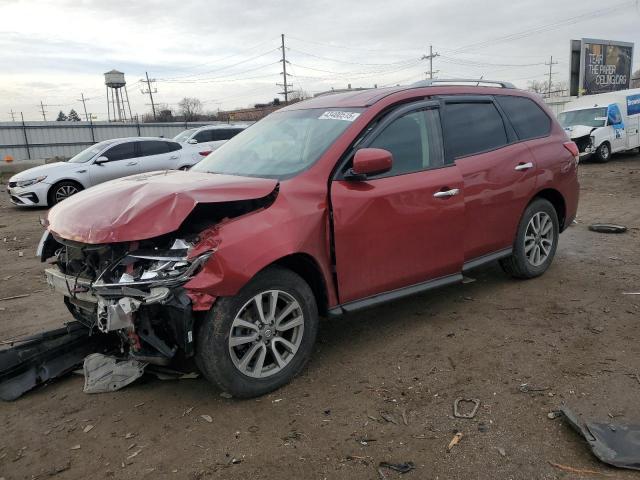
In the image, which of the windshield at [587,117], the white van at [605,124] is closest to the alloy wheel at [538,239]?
the white van at [605,124]

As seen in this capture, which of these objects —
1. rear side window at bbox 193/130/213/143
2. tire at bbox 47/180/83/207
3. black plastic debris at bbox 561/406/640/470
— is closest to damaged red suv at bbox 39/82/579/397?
black plastic debris at bbox 561/406/640/470

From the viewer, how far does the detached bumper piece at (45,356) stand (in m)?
3.46

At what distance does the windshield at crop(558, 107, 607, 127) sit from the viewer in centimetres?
1794

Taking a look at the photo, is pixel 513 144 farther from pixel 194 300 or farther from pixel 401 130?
pixel 194 300

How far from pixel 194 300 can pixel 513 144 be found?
11.3ft

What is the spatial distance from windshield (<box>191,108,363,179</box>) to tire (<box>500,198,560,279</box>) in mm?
2206

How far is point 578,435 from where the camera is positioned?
8.87 ft

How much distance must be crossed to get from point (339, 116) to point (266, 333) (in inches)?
68.1

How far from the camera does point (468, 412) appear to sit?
2.97 m

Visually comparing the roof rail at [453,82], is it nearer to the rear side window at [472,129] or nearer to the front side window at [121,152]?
the rear side window at [472,129]

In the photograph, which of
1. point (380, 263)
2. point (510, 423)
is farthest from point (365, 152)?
point (510, 423)

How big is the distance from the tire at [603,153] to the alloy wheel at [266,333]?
56.9 feet

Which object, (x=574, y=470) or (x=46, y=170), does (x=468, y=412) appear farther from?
(x=46, y=170)

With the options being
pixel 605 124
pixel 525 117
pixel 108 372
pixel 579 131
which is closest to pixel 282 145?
pixel 108 372
